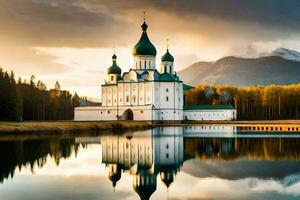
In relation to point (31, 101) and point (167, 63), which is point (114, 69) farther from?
point (31, 101)

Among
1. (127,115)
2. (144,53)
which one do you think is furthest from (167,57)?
(127,115)

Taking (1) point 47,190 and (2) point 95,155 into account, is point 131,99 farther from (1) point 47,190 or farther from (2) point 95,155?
(1) point 47,190

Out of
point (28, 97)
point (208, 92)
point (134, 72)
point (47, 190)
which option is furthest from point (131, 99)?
point (47, 190)

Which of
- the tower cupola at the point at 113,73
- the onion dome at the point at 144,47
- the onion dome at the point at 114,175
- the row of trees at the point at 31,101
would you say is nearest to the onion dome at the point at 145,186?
the onion dome at the point at 114,175

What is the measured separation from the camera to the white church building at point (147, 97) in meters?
95.0

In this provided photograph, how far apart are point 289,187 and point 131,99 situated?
81911 millimetres

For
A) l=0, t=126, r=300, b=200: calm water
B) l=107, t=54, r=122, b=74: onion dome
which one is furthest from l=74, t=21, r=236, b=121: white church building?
l=0, t=126, r=300, b=200: calm water

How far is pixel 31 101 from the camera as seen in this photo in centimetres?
9506

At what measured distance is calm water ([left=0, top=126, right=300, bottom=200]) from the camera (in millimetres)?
15883

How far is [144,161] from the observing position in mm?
25297

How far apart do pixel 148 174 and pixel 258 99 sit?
94.9 meters

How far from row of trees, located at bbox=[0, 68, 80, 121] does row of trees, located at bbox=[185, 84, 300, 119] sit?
30.4 metres

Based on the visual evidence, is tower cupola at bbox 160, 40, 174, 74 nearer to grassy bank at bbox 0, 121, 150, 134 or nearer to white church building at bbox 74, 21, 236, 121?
white church building at bbox 74, 21, 236, 121

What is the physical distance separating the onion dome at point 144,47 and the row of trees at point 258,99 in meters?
24.2
